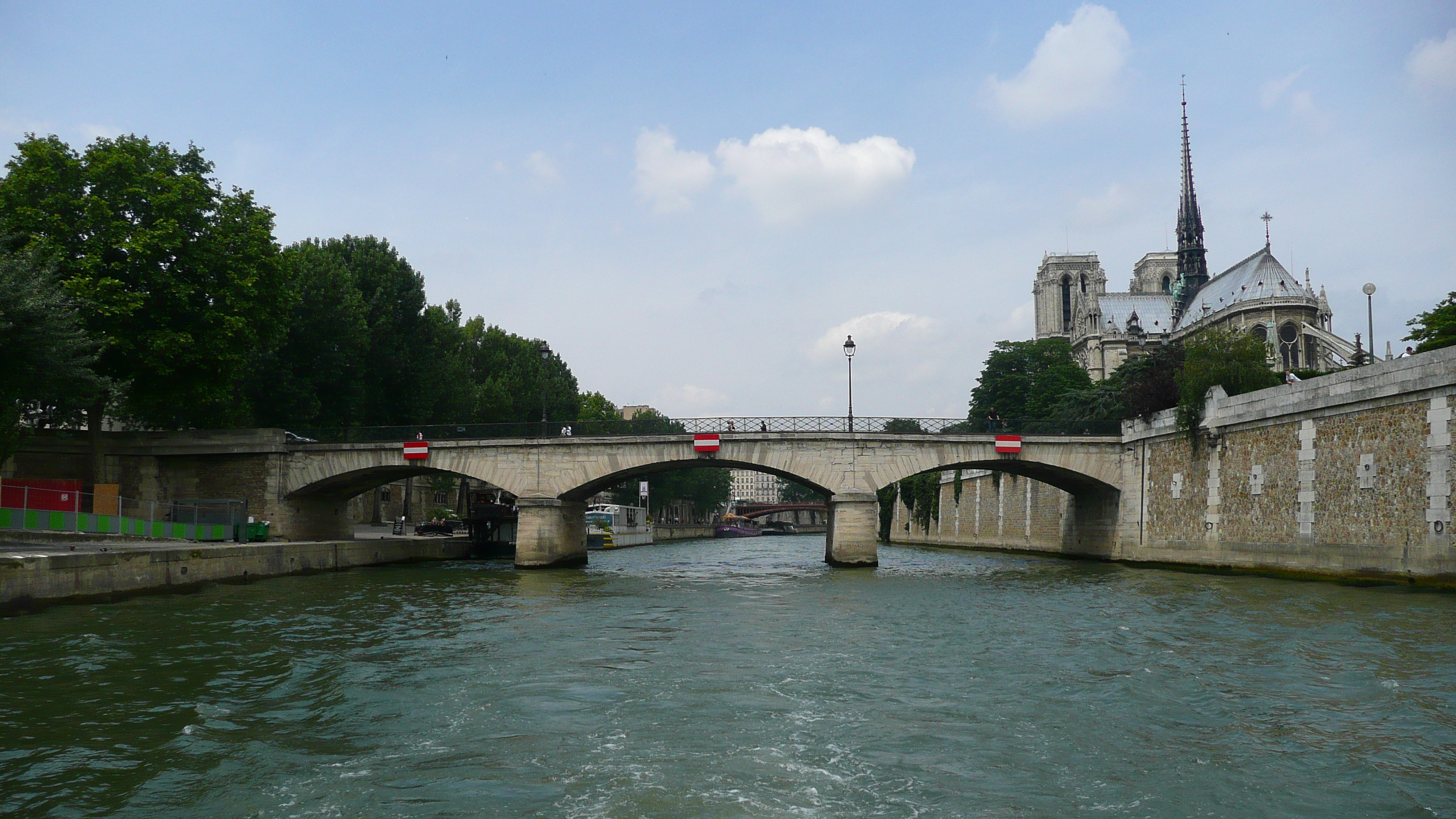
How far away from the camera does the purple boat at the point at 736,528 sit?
11750 centimetres

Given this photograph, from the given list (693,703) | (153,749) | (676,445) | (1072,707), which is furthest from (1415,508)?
(153,749)

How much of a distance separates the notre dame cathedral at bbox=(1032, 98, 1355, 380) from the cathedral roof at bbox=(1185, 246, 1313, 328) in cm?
10

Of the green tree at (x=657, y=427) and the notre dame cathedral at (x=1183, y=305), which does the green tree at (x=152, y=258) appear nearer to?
the green tree at (x=657, y=427)

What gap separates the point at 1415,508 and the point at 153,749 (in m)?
23.5

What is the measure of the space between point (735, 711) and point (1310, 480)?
67.7 feet

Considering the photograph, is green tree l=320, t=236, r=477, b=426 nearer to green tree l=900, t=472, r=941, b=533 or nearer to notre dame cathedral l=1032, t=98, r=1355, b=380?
green tree l=900, t=472, r=941, b=533

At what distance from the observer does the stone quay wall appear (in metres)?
21.3

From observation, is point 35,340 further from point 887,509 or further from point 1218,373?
point 887,509

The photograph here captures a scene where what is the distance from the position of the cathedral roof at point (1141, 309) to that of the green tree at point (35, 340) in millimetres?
98279

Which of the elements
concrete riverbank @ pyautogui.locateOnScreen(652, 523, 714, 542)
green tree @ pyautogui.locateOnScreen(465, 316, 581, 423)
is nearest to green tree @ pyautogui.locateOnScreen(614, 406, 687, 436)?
green tree @ pyautogui.locateOnScreen(465, 316, 581, 423)

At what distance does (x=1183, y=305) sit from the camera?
335 ft

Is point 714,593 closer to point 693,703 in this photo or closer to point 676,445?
point 676,445

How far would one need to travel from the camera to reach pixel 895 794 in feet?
26.2

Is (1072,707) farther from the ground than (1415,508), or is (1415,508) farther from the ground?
(1415,508)
